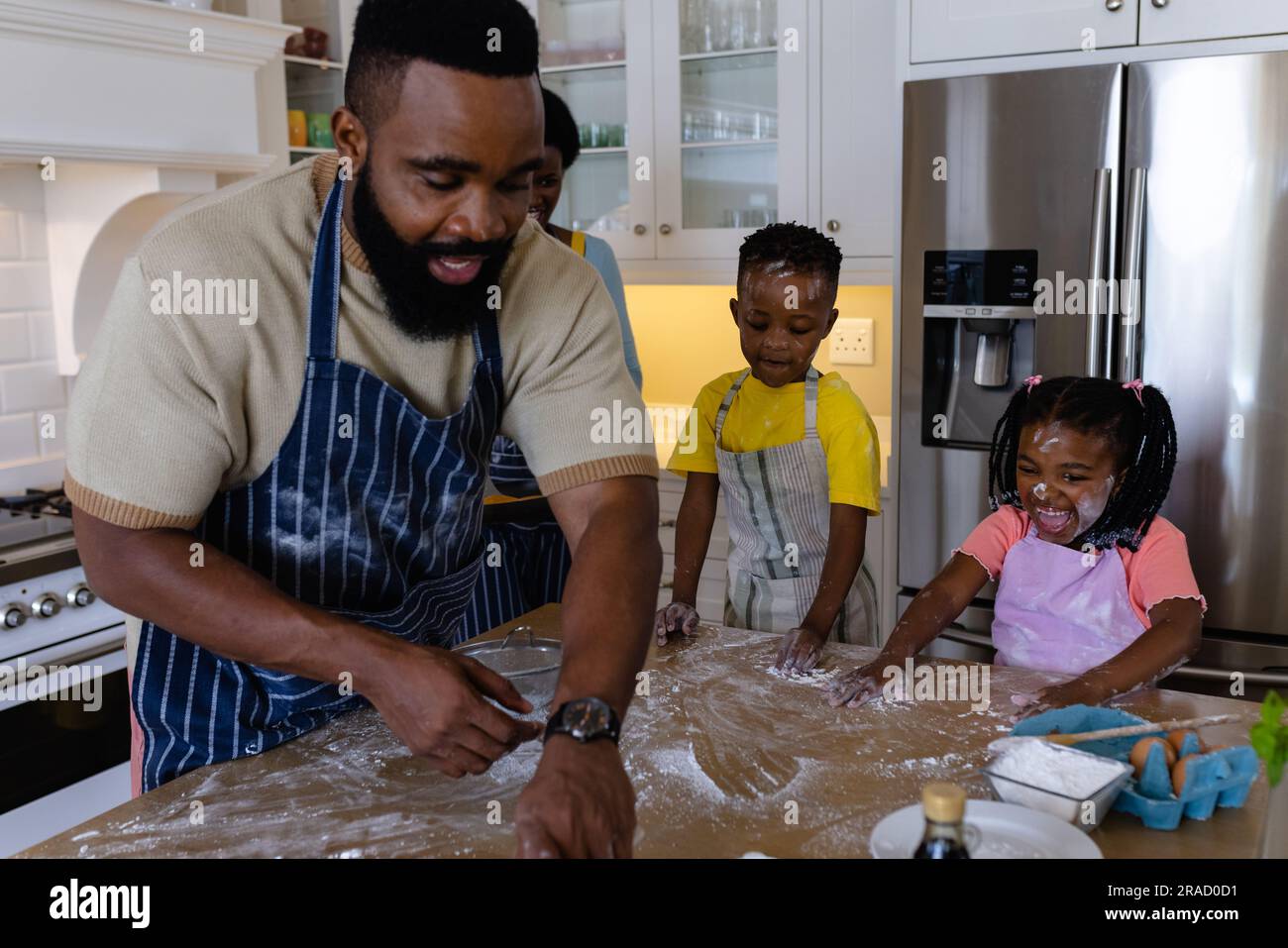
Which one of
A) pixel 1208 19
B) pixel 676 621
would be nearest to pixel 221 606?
pixel 676 621

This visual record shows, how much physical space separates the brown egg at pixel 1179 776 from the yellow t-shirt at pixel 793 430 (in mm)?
826

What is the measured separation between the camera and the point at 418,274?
1.21 metres

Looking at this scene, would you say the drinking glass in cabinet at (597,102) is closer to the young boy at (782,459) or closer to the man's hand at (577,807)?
the young boy at (782,459)

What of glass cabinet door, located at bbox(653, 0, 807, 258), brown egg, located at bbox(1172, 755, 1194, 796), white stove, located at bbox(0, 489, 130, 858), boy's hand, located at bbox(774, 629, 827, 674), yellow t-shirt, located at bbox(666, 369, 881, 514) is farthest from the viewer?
glass cabinet door, located at bbox(653, 0, 807, 258)

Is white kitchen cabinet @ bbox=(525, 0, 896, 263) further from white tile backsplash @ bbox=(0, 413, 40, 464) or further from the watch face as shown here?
the watch face

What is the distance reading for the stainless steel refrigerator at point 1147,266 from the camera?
227cm

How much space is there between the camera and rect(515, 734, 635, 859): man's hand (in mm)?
912

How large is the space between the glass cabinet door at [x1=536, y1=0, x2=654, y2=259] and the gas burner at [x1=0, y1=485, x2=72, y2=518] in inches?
59.0

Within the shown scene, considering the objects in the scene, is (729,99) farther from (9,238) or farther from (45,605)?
(45,605)

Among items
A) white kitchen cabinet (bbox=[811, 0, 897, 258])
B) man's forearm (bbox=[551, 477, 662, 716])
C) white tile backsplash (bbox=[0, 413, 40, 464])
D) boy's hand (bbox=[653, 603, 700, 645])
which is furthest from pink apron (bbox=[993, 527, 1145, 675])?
white tile backsplash (bbox=[0, 413, 40, 464])

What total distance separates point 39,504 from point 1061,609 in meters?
2.08

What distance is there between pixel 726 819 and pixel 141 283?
727mm

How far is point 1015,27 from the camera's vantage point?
2.42m
